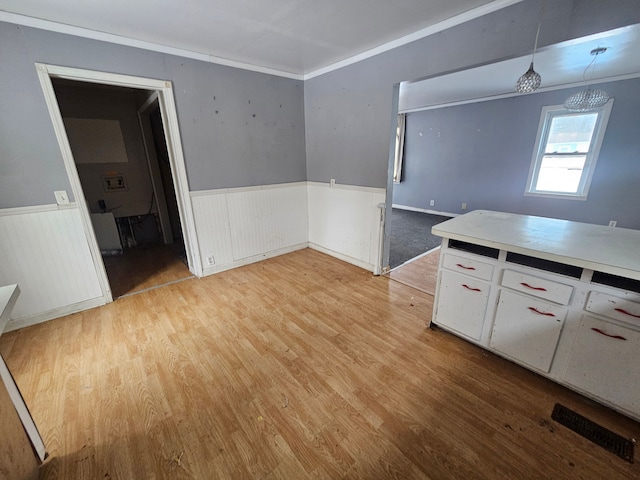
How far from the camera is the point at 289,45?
8.67 ft

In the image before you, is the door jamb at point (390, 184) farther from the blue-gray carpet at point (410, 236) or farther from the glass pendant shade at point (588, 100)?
the glass pendant shade at point (588, 100)

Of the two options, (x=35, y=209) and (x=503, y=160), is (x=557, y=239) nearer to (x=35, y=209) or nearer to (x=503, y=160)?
(x=35, y=209)

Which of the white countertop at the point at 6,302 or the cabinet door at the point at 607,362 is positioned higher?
the white countertop at the point at 6,302

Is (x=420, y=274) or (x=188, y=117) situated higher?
(x=188, y=117)

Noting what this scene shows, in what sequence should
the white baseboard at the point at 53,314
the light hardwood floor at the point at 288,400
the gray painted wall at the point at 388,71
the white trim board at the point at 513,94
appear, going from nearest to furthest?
the light hardwood floor at the point at 288,400 → the gray painted wall at the point at 388,71 → the white baseboard at the point at 53,314 → the white trim board at the point at 513,94

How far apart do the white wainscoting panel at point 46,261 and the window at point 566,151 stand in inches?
278

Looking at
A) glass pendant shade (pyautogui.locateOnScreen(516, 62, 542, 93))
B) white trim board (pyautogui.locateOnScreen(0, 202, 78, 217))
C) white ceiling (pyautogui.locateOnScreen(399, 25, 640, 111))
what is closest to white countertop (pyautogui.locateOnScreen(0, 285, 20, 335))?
white trim board (pyautogui.locateOnScreen(0, 202, 78, 217))

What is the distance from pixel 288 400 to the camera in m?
1.60

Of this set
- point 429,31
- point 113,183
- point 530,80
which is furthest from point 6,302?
point 113,183

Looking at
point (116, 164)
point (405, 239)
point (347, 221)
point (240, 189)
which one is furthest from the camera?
point (405, 239)

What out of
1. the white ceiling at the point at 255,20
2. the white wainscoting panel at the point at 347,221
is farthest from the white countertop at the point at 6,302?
the white wainscoting panel at the point at 347,221

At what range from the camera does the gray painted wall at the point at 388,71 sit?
1.63 metres

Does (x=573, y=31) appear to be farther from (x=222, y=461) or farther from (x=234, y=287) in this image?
(x=234, y=287)

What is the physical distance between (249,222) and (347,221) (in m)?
1.38
